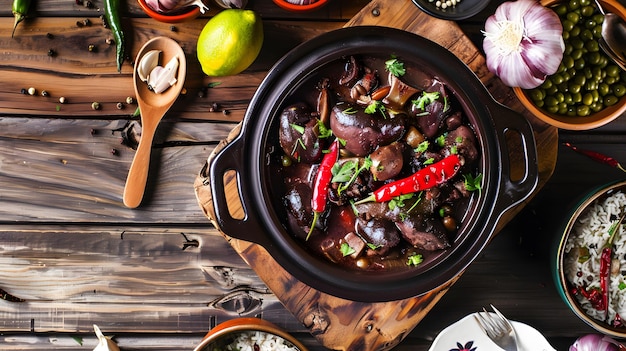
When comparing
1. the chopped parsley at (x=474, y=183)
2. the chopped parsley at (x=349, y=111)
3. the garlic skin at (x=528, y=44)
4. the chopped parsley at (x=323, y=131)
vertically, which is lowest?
the chopped parsley at (x=474, y=183)

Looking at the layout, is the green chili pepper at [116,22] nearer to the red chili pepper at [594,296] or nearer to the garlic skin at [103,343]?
the garlic skin at [103,343]

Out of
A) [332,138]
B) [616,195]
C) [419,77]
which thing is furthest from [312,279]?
[616,195]

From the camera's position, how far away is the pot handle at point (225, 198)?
1943 millimetres

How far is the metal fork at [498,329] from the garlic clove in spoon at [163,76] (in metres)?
1.48

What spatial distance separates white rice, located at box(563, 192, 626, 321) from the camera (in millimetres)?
2324

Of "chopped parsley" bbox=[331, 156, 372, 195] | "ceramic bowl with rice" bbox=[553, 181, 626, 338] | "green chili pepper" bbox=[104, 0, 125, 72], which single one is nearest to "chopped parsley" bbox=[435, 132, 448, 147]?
"chopped parsley" bbox=[331, 156, 372, 195]

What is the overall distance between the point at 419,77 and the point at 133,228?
4.29 ft

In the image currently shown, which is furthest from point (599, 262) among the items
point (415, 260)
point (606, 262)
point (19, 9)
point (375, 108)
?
point (19, 9)

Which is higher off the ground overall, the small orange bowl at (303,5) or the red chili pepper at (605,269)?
the small orange bowl at (303,5)

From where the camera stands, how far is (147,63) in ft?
7.87

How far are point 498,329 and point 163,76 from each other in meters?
1.60

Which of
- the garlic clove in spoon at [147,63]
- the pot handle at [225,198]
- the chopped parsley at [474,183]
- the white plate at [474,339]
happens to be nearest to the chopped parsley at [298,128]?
the pot handle at [225,198]

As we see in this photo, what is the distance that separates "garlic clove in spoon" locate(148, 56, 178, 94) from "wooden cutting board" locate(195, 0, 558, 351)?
36cm

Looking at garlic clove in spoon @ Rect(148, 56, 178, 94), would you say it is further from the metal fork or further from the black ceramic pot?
the metal fork
